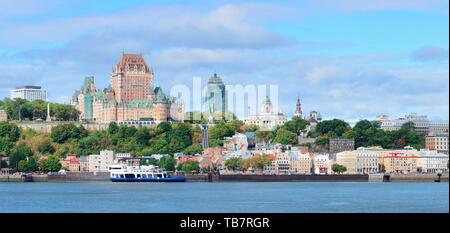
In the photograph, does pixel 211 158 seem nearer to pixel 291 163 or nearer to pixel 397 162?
pixel 291 163

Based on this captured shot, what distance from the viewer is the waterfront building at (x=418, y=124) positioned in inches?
2800

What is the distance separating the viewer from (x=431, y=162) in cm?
5678

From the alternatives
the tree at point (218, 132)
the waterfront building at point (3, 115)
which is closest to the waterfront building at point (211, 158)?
the tree at point (218, 132)

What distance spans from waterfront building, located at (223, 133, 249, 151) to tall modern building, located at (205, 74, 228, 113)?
2390mm

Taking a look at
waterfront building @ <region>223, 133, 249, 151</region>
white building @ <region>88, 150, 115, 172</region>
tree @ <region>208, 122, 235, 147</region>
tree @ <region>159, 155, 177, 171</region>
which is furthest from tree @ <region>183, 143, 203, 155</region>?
tree @ <region>159, 155, 177, 171</region>

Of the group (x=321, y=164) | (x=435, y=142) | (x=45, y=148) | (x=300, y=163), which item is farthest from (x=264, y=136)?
(x=45, y=148)

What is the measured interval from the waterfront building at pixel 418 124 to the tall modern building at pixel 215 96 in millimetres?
9513

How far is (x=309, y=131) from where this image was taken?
68188 millimetres

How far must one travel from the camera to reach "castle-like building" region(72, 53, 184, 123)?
241ft

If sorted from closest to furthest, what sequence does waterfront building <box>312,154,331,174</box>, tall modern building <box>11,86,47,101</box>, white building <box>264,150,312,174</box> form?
waterfront building <box>312,154,331,174</box>, white building <box>264,150,312,174</box>, tall modern building <box>11,86,47,101</box>

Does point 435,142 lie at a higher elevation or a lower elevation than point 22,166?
higher

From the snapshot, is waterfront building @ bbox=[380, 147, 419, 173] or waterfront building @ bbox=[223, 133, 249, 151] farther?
waterfront building @ bbox=[223, 133, 249, 151]

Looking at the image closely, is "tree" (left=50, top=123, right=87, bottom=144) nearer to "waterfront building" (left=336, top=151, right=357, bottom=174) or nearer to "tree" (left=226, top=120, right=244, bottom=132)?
"tree" (left=226, top=120, right=244, bottom=132)

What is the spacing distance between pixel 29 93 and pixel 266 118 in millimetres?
17101
